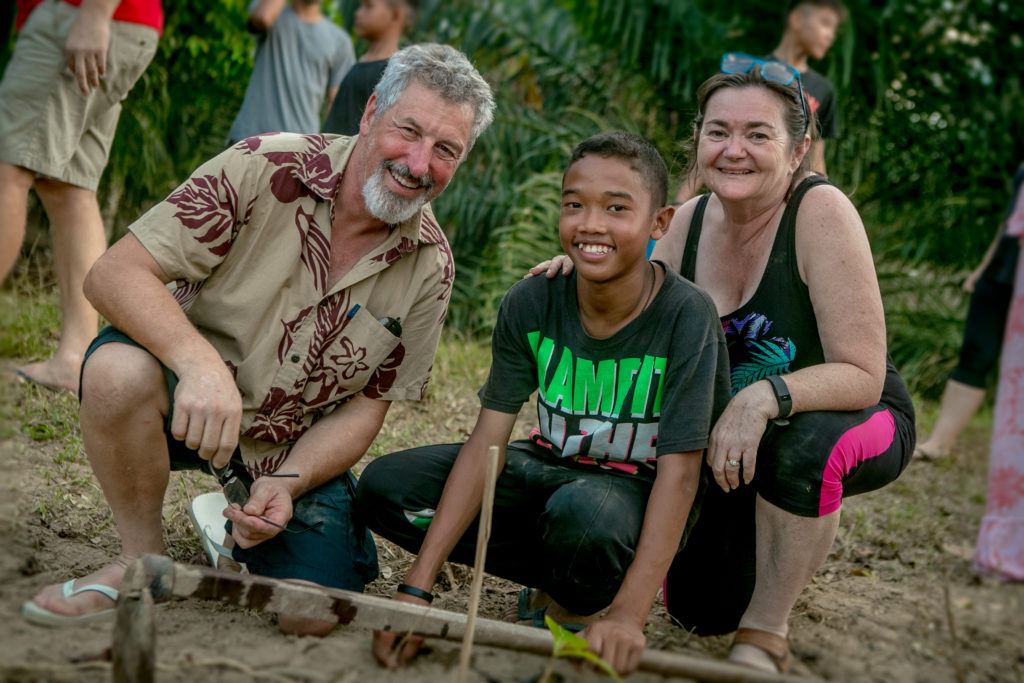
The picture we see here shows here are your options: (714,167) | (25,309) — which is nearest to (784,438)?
(714,167)

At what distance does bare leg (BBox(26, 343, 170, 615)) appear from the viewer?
7.40 ft

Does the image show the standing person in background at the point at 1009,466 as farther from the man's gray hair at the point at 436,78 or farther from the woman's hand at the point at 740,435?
the man's gray hair at the point at 436,78

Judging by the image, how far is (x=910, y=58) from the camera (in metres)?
6.45

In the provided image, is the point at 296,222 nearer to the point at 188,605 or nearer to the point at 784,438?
the point at 188,605

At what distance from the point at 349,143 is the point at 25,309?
246 centimetres

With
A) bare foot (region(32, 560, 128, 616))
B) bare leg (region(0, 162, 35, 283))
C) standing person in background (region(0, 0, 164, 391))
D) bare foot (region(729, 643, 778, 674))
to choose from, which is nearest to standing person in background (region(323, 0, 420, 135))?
standing person in background (region(0, 0, 164, 391))

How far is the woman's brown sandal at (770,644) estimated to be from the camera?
2170mm

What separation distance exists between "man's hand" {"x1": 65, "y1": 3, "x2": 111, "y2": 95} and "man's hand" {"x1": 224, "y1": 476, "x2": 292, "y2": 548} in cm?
189

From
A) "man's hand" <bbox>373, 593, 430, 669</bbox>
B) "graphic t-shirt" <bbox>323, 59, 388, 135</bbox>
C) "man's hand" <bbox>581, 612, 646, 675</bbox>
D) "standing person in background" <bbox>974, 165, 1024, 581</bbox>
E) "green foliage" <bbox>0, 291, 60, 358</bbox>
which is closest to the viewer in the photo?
"standing person in background" <bbox>974, 165, 1024, 581</bbox>

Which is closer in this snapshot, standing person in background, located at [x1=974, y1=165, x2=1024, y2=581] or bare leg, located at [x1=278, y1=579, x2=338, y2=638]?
standing person in background, located at [x1=974, y1=165, x2=1024, y2=581]

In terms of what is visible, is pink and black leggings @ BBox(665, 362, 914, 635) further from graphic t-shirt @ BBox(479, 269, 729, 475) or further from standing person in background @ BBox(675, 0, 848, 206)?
standing person in background @ BBox(675, 0, 848, 206)

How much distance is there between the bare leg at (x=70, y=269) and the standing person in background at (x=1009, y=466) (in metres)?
3.01

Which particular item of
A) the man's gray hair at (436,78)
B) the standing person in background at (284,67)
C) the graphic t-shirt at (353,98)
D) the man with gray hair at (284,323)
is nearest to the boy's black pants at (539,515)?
the man with gray hair at (284,323)

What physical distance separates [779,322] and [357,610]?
120cm
